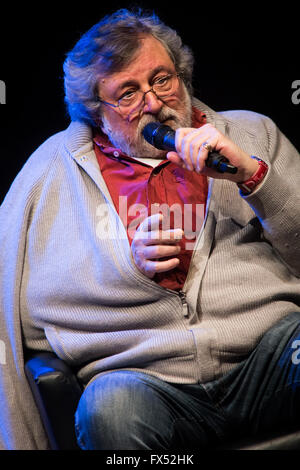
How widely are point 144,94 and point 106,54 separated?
20 centimetres

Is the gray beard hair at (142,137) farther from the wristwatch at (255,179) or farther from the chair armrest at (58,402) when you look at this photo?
the chair armrest at (58,402)

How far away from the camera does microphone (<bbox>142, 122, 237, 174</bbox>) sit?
4.37ft

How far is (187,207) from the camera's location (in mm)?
1702

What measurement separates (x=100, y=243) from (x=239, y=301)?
0.46 m

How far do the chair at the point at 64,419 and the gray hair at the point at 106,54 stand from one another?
94cm

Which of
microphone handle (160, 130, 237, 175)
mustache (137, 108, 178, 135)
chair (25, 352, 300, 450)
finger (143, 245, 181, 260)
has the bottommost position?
chair (25, 352, 300, 450)

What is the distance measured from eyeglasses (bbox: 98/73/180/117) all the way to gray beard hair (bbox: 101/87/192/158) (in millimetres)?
43

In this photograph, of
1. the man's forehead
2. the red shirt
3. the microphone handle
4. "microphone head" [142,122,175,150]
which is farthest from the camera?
the man's forehead

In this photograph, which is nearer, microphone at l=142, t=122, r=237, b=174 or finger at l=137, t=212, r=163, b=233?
microphone at l=142, t=122, r=237, b=174

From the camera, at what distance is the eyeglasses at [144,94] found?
175 centimetres

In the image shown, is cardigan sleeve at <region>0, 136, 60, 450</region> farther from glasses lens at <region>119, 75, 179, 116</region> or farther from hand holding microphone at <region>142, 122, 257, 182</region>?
hand holding microphone at <region>142, 122, 257, 182</region>

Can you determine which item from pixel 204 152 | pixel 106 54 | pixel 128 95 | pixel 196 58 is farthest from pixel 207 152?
pixel 196 58

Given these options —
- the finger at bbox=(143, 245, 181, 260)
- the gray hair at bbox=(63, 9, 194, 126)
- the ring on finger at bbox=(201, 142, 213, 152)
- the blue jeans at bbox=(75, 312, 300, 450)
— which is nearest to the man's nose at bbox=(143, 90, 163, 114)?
the gray hair at bbox=(63, 9, 194, 126)

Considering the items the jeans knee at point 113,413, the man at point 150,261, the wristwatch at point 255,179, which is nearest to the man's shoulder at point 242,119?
the man at point 150,261
